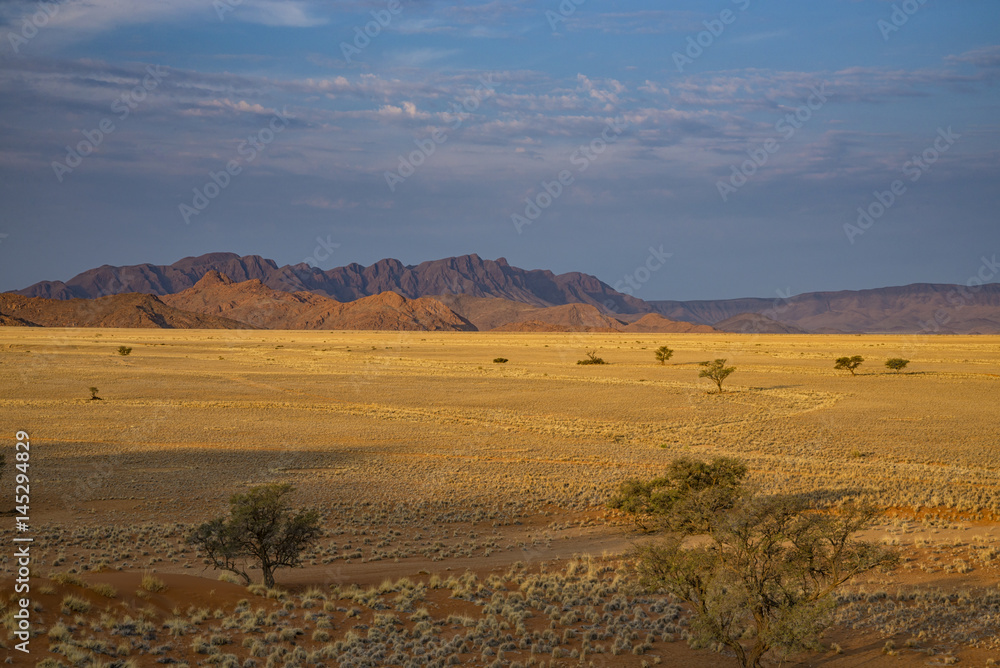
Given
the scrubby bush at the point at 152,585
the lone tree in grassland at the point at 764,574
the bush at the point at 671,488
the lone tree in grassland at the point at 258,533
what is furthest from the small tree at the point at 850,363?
the scrubby bush at the point at 152,585

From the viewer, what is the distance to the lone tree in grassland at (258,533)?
43.1 ft

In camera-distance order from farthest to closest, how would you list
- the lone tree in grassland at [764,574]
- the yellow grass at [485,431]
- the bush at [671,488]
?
the yellow grass at [485,431], the bush at [671,488], the lone tree in grassland at [764,574]

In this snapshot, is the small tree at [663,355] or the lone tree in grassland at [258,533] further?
the small tree at [663,355]

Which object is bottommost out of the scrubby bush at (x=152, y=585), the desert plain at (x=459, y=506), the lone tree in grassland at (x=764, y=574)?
the desert plain at (x=459, y=506)

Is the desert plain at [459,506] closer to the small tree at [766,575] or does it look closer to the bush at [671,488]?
the bush at [671,488]

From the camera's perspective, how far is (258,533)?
43.3 feet

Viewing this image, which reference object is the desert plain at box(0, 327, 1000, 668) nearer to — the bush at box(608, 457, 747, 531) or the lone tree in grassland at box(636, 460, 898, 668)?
the bush at box(608, 457, 747, 531)

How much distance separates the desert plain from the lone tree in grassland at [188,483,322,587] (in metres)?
0.60

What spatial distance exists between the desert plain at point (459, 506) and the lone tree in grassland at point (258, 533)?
60 cm

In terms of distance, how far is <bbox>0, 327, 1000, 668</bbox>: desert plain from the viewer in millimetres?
9852

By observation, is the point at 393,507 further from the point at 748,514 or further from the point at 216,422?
the point at 216,422

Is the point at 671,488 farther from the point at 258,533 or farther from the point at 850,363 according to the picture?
the point at 850,363

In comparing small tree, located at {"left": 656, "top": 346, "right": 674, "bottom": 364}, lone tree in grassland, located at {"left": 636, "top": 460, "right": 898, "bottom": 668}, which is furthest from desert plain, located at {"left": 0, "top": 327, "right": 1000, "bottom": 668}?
small tree, located at {"left": 656, "top": 346, "right": 674, "bottom": 364}

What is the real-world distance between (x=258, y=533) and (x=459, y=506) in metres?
7.20
